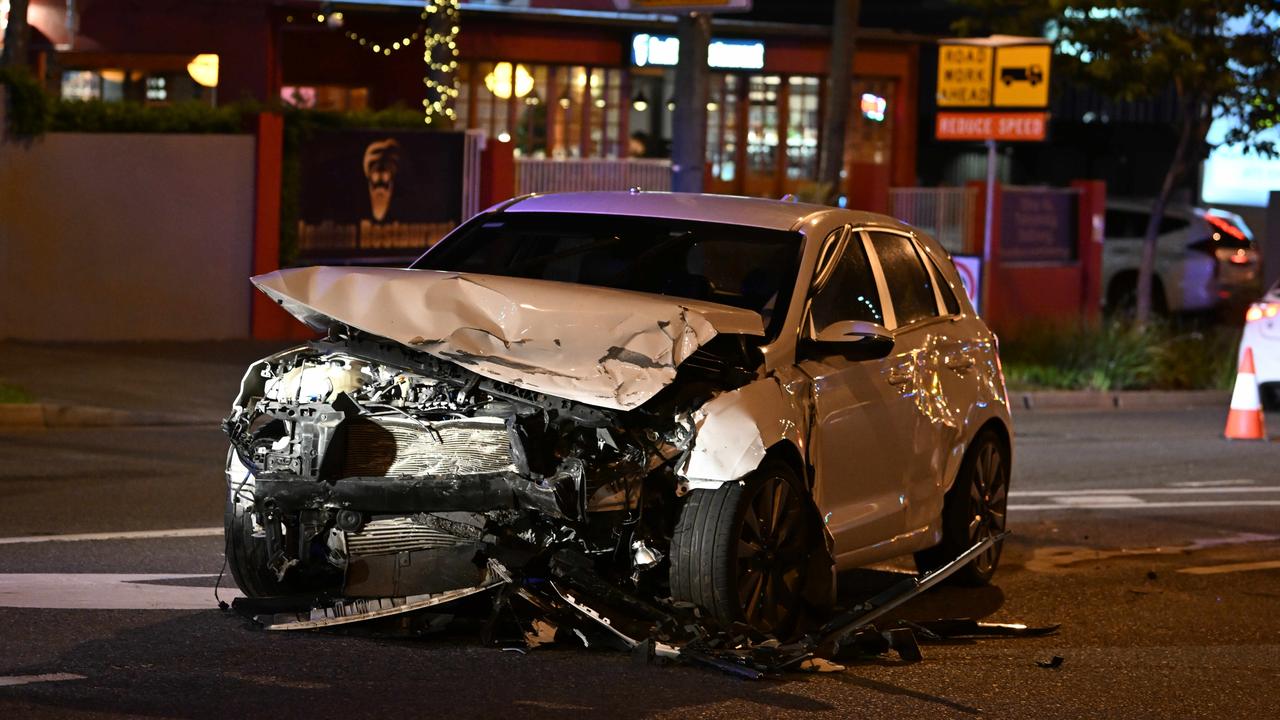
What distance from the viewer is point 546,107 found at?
33.3 meters

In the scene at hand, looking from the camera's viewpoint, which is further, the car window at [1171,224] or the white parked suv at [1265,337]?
the car window at [1171,224]

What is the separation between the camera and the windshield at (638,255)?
26.3ft

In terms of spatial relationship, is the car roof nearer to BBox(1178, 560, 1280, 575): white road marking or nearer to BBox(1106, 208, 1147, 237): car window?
BBox(1178, 560, 1280, 575): white road marking

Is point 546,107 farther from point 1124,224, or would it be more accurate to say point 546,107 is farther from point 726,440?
point 726,440

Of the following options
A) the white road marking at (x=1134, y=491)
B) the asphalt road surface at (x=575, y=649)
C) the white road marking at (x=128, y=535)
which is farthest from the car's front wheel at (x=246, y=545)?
the white road marking at (x=1134, y=491)

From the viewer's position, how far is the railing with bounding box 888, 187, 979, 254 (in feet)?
85.3

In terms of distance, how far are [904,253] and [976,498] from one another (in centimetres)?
121

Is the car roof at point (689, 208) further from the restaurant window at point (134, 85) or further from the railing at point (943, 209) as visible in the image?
the restaurant window at point (134, 85)

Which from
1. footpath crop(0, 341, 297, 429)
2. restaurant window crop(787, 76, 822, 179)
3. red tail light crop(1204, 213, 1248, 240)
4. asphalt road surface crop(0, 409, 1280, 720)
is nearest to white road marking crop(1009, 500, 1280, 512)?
asphalt road surface crop(0, 409, 1280, 720)

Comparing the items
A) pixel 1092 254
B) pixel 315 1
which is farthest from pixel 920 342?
pixel 315 1

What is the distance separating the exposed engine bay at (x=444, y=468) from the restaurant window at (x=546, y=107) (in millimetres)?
25604

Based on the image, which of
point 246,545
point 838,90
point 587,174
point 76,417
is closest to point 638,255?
point 246,545

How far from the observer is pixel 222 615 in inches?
289

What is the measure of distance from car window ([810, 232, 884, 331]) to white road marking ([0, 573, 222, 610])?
267cm
